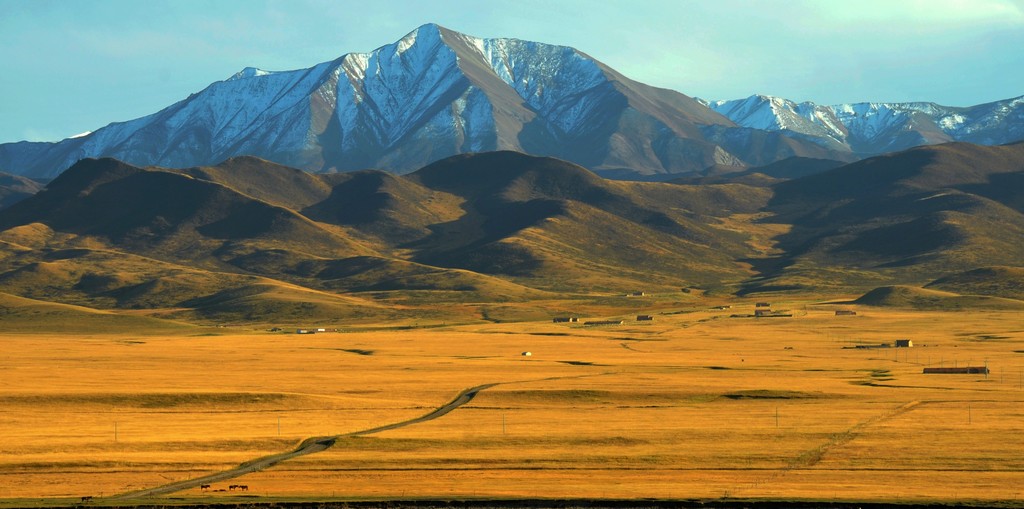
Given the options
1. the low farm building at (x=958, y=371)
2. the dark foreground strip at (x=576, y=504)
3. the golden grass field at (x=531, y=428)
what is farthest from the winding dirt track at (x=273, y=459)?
the low farm building at (x=958, y=371)

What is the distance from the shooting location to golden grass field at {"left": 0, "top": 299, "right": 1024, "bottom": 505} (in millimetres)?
65500

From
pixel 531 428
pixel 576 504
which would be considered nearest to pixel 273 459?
pixel 531 428

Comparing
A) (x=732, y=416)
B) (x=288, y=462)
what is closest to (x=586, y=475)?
(x=288, y=462)

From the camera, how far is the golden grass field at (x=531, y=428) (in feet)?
215

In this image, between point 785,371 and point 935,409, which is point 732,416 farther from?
point 785,371

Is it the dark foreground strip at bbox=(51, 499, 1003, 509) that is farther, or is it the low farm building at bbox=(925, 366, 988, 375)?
the low farm building at bbox=(925, 366, 988, 375)

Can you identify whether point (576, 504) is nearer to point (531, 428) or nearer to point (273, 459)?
point (273, 459)

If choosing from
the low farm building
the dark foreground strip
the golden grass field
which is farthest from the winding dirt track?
the low farm building

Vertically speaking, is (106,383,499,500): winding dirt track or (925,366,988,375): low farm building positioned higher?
(925,366,988,375): low farm building

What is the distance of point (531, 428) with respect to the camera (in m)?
89.2

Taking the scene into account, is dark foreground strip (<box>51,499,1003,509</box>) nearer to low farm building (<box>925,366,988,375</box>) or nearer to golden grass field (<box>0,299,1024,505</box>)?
golden grass field (<box>0,299,1024,505</box>)

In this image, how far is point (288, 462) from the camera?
243ft

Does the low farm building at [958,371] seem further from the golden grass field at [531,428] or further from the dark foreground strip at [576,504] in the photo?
the dark foreground strip at [576,504]

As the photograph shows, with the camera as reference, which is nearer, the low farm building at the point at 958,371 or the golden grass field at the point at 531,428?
the golden grass field at the point at 531,428
